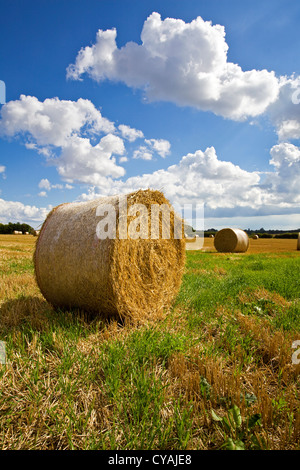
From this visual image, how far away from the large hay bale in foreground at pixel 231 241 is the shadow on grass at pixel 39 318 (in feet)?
57.1

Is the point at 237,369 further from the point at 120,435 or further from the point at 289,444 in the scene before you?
the point at 120,435

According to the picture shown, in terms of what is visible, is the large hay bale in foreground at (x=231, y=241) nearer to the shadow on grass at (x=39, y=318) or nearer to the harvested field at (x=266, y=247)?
the harvested field at (x=266, y=247)

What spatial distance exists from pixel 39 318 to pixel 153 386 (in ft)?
8.24

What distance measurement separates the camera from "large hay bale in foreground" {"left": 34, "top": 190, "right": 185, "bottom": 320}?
4375 millimetres

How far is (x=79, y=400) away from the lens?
2520 millimetres

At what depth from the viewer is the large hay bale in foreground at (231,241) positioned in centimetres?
2094

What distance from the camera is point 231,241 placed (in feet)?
69.3

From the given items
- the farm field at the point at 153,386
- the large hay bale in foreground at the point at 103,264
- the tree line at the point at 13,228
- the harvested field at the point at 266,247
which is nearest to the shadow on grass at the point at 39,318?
the farm field at the point at 153,386

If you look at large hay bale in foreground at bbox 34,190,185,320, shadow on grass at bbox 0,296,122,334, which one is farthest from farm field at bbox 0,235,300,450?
large hay bale in foreground at bbox 34,190,185,320

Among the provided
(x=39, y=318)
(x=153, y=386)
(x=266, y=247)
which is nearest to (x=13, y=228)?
(x=266, y=247)

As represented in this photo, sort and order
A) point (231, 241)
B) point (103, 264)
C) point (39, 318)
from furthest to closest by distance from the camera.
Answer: point (231, 241) < point (39, 318) < point (103, 264)

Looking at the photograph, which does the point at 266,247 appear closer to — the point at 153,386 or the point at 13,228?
the point at 153,386
